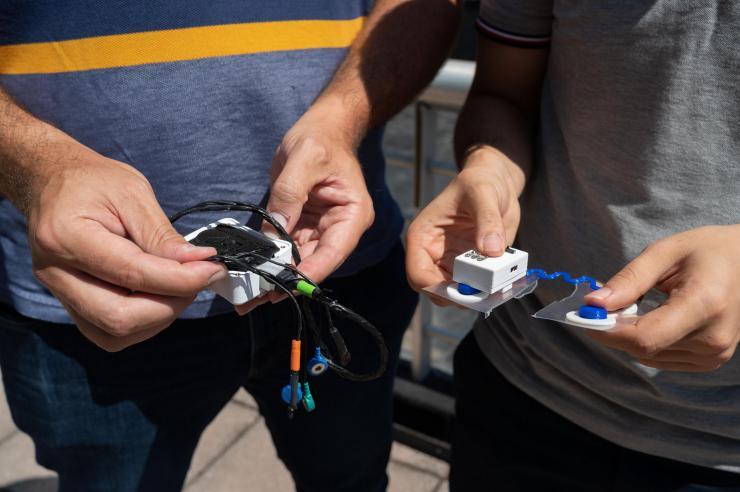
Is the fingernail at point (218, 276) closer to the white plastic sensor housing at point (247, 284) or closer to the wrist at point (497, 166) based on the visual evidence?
the white plastic sensor housing at point (247, 284)

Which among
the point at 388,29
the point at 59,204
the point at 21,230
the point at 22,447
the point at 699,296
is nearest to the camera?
the point at 699,296

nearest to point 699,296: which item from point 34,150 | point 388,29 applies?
point 388,29

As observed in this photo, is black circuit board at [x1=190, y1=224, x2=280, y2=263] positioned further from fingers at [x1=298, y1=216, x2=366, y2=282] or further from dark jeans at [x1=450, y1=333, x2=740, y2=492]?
dark jeans at [x1=450, y1=333, x2=740, y2=492]

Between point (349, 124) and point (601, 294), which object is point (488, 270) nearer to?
point (601, 294)

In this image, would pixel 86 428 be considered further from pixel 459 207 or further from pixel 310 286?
pixel 459 207

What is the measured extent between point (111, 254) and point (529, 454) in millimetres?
846

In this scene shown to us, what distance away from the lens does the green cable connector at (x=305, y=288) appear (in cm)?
93

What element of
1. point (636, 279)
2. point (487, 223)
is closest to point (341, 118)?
point (487, 223)

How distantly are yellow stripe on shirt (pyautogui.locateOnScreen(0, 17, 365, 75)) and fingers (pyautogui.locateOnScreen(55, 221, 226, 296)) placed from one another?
391 mm

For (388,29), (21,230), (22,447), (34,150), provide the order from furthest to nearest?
(22,447) < (388,29) < (21,230) < (34,150)

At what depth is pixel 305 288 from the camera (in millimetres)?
936

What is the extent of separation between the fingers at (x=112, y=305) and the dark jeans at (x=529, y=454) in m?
0.65

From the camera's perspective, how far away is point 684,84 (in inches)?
39.1

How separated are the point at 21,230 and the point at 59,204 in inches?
14.8
